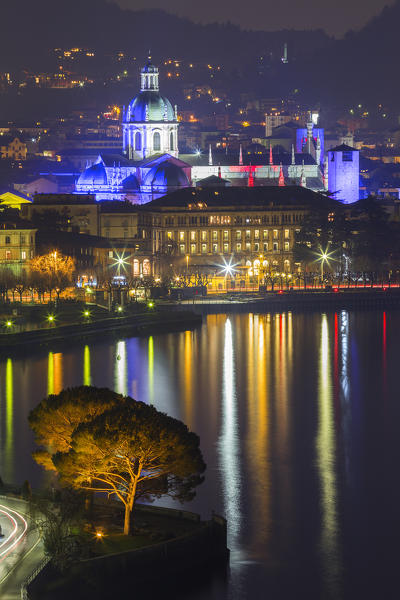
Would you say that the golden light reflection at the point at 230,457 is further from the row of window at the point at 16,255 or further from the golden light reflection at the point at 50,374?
the row of window at the point at 16,255

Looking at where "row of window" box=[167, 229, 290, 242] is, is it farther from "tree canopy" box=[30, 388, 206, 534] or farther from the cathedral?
"tree canopy" box=[30, 388, 206, 534]

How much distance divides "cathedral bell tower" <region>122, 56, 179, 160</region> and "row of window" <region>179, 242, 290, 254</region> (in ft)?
61.3

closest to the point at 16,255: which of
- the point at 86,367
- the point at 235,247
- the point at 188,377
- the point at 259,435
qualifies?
the point at 235,247

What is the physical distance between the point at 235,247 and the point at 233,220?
6.87 ft

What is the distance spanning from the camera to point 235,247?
360 feet

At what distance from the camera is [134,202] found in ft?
390

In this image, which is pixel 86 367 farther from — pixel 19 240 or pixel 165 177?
pixel 165 177

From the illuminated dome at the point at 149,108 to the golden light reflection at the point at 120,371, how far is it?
61.2m

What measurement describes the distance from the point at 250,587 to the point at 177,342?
129ft

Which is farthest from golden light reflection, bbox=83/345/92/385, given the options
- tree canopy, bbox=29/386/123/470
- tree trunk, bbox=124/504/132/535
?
tree trunk, bbox=124/504/132/535

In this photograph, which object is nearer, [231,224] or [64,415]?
[64,415]

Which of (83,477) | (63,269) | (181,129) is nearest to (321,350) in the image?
(63,269)

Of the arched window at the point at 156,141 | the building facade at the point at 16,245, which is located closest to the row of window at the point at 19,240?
the building facade at the point at 16,245

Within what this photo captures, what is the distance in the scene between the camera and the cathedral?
12019 centimetres
